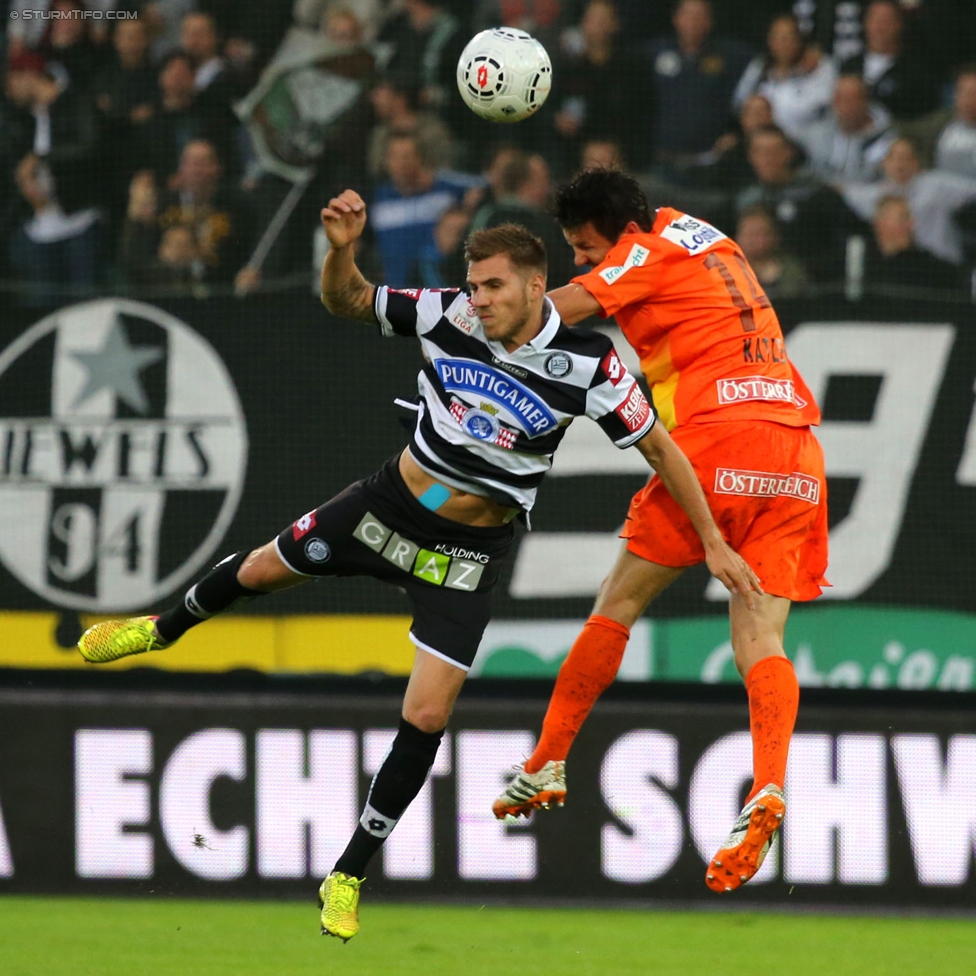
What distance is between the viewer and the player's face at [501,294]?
5.02 meters

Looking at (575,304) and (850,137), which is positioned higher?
(850,137)

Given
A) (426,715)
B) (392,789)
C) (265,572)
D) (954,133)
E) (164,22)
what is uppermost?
(164,22)

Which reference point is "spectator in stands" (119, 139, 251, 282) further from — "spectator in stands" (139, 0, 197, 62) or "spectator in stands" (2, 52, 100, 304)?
"spectator in stands" (139, 0, 197, 62)

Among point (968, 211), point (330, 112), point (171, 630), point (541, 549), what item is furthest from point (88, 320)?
point (968, 211)

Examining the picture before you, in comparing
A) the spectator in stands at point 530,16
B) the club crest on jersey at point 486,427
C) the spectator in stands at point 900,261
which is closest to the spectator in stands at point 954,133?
the spectator in stands at point 900,261

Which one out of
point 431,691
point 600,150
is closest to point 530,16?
point 600,150

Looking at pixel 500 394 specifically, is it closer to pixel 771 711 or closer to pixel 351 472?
pixel 771 711

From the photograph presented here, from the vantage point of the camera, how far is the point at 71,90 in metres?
9.08

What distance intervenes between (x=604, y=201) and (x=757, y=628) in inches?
55.1

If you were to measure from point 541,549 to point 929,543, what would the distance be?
180 centimetres

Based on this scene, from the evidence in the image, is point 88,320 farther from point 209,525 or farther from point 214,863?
point 214,863

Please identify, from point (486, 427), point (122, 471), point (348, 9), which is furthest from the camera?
point (348, 9)

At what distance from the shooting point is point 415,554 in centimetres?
537
